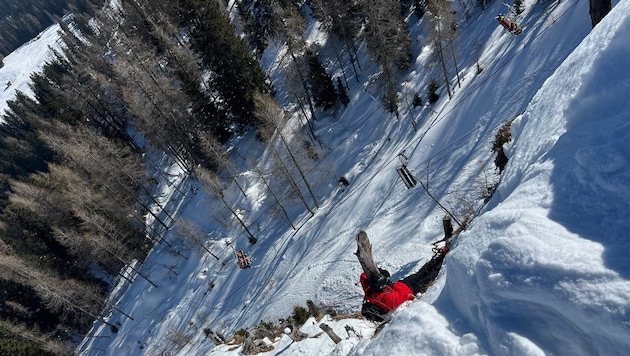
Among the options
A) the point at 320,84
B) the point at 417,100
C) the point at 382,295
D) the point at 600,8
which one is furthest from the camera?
the point at 320,84

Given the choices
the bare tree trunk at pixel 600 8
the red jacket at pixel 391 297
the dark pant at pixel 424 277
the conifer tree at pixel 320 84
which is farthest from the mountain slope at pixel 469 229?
the bare tree trunk at pixel 600 8

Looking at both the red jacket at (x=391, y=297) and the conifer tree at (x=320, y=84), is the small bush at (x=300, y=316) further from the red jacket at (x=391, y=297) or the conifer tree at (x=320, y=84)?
the conifer tree at (x=320, y=84)

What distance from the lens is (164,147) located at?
3950cm

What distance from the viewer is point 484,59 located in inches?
1101

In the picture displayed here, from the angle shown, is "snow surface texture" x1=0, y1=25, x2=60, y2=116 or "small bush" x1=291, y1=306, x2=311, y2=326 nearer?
"small bush" x1=291, y1=306, x2=311, y2=326

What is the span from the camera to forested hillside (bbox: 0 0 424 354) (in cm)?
3078

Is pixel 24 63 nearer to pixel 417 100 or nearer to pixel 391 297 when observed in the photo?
pixel 417 100

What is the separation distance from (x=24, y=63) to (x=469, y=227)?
124323 millimetres

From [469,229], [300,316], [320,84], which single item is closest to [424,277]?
[469,229]

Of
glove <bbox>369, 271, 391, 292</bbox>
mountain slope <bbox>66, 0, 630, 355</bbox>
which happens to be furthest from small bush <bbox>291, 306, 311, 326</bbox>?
glove <bbox>369, 271, 391, 292</bbox>

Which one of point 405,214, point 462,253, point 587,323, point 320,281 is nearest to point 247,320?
point 320,281

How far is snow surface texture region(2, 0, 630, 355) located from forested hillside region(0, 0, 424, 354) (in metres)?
2.36

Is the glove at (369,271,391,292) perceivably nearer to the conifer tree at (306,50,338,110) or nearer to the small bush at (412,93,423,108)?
the small bush at (412,93,423,108)

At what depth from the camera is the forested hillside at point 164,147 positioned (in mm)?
30781
